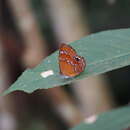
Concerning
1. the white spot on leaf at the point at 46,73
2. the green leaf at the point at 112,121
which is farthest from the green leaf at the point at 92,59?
the green leaf at the point at 112,121

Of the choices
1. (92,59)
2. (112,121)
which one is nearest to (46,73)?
(92,59)

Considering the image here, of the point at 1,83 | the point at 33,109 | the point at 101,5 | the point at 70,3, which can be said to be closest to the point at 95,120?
the point at 70,3

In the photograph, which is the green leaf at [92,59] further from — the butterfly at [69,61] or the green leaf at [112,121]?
the green leaf at [112,121]

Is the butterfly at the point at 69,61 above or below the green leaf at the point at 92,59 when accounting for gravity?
below

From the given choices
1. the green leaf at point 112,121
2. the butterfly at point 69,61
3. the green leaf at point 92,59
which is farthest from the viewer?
the green leaf at point 112,121

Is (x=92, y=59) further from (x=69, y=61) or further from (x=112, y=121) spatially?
(x=112, y=121)

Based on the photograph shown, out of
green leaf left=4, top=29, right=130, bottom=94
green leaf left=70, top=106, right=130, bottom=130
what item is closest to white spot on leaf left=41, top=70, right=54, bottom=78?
green leaf left=4, top=29, right=130, bottom=94

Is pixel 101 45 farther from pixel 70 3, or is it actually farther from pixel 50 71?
pixel 70 3
